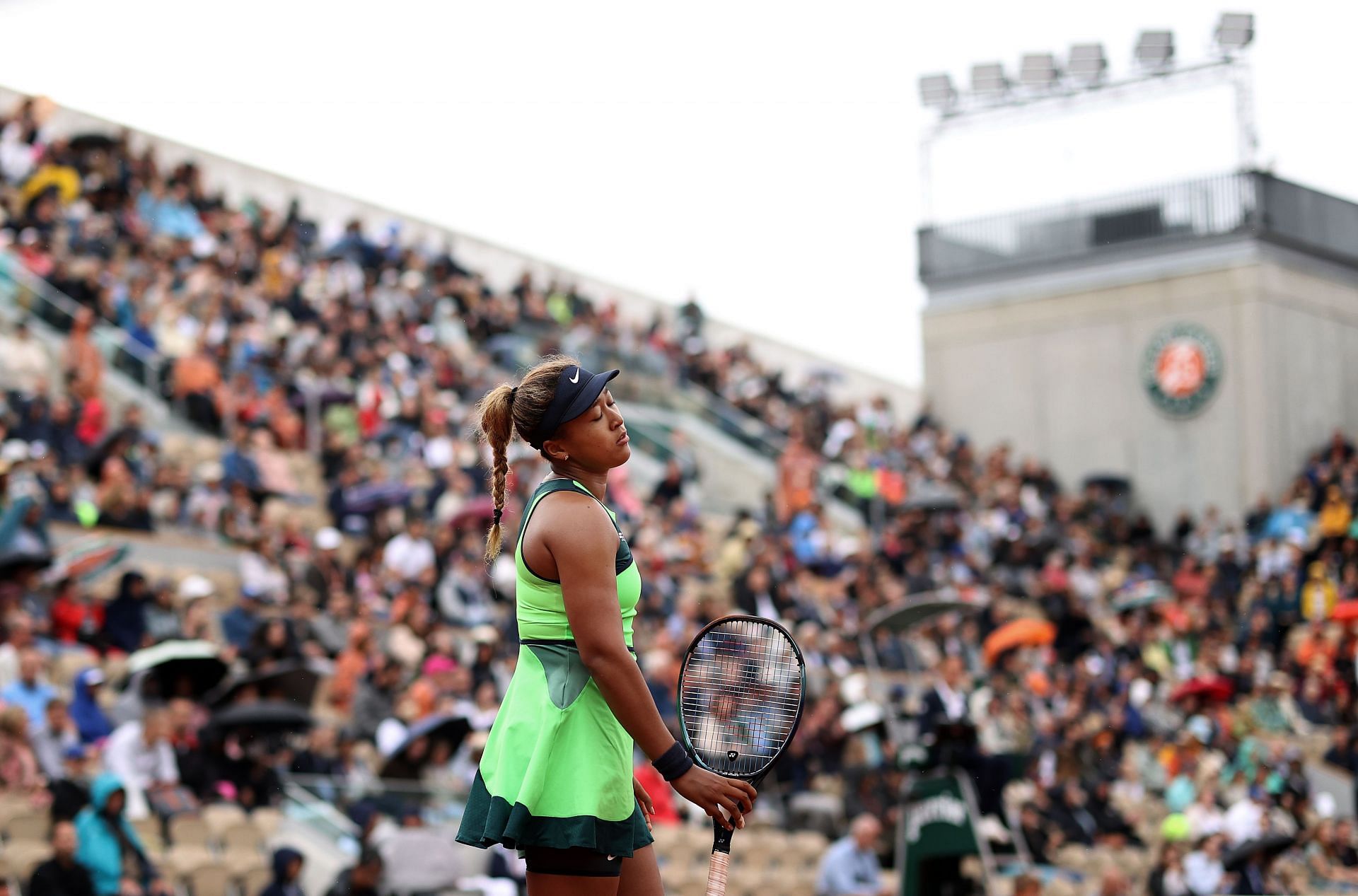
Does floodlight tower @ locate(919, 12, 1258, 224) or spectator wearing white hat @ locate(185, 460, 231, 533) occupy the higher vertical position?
floodlight tower @ locate(919, 12, 1258, 224)

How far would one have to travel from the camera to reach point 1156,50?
29.2 m

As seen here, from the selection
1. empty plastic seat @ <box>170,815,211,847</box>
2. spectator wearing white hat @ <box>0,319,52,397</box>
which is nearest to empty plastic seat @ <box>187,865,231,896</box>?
empty plastic seat @ <box>170,815,211,847</box>

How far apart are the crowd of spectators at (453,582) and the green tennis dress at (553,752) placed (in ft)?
19.9

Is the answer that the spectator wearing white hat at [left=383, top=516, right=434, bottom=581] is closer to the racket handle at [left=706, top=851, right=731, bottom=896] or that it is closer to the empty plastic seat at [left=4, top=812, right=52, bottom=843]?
the empty plastic seat at [left=4, top=812, right=52, bottom=843]

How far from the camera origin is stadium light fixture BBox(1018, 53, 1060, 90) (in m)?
30.2

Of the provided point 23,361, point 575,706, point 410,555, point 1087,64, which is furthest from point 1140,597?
point 575,706

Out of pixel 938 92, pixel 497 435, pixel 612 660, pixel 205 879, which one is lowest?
pixel 205 879

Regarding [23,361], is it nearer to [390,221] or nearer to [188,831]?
[188,831]

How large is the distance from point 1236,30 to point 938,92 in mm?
5281

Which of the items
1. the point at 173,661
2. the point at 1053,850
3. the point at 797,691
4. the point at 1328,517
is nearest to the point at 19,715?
the point at 173,661

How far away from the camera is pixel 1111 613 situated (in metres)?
22.5

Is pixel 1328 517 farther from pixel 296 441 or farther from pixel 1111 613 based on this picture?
pixel 296 441

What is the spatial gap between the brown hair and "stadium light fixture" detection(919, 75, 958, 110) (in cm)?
2785

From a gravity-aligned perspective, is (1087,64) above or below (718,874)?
above
